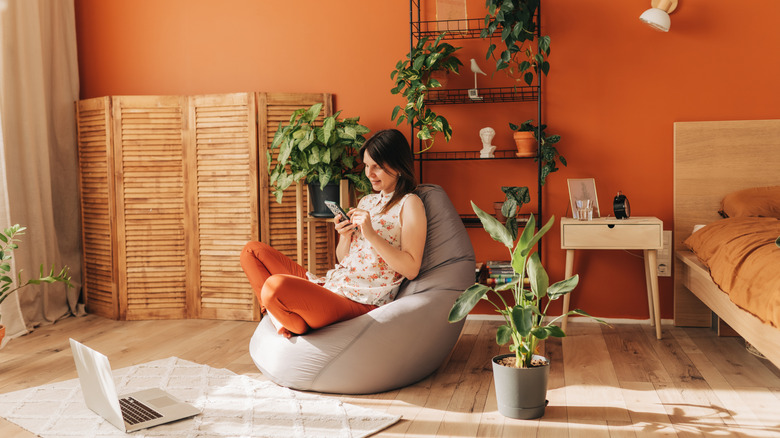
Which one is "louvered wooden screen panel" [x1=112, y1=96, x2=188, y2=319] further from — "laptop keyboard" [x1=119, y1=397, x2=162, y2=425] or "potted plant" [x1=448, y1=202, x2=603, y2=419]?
"potted plant" [x1=448, y1=202, x2=603, y2=419]

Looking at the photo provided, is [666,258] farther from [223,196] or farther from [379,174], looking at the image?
[223,196]

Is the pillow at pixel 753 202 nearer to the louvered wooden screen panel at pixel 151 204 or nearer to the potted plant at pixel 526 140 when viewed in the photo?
the potted plant at pixel 526 140

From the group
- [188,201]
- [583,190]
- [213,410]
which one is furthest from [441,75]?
[213,410]

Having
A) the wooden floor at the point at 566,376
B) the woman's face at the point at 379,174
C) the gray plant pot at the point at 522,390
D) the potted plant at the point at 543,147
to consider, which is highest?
the potted plant at the point at 543,147

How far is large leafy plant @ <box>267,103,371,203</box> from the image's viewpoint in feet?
11.3

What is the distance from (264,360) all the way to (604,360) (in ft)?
5.03

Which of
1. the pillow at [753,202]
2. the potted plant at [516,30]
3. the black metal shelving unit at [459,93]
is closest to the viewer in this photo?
the pillow at [753,202]

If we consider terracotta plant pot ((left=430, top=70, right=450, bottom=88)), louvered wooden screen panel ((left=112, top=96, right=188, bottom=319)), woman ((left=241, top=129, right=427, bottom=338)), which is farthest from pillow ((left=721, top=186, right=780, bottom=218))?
louvered wooden screen panel ((left=112, top=96, right=188, bottom=319))

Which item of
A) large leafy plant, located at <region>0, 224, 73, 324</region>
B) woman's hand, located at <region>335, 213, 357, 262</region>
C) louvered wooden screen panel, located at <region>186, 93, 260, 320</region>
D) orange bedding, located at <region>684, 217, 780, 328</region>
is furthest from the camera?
louvered wooden screen panel, located at <region>186, 93, 260, 320</region>

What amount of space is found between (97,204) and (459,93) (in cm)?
234

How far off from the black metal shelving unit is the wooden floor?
799 mm

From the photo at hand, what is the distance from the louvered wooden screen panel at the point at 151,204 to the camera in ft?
12.5

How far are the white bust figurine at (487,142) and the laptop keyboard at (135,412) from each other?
7.06 ft

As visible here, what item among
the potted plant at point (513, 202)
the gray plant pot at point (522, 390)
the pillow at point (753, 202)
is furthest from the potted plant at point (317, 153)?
the pillow at point (753, 202)
